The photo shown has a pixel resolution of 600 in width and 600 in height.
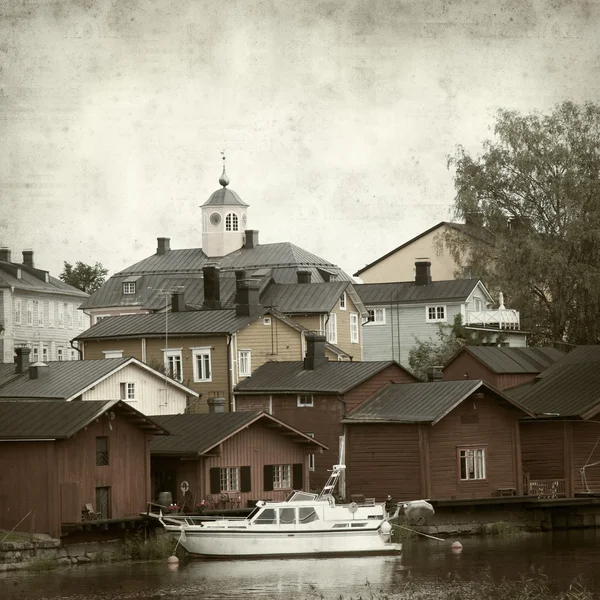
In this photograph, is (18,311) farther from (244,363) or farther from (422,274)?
(244,363)

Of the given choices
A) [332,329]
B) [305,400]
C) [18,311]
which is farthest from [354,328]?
[18,311]

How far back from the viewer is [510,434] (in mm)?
60781

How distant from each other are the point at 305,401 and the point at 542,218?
2487cm

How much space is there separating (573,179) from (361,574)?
38.2m

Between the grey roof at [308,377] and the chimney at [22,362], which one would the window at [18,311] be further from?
the chimney at [22,362]

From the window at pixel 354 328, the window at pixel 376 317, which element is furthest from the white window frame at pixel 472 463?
the window at pixel 376 317

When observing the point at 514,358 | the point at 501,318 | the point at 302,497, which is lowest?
the point at 302,497

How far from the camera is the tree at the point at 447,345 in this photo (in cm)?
7875

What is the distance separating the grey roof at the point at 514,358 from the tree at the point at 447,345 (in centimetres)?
630

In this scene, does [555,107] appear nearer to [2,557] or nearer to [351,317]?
[351,317]

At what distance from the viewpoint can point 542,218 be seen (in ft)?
271

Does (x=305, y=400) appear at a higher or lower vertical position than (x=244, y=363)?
lower

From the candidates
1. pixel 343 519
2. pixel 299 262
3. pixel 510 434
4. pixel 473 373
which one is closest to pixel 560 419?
pixel 510 434

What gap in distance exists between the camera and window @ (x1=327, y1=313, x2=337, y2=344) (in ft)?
257
